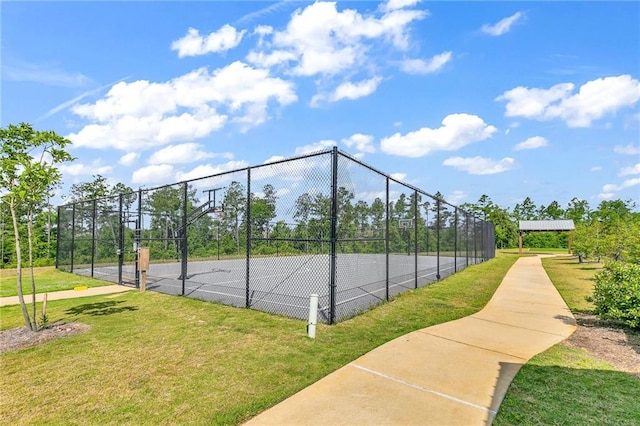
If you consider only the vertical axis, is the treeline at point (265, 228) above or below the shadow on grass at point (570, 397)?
above

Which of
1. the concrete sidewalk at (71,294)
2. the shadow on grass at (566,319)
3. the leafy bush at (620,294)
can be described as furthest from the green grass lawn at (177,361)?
the leafy bush at (620,294)

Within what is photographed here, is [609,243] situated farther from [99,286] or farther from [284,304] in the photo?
[99,286]

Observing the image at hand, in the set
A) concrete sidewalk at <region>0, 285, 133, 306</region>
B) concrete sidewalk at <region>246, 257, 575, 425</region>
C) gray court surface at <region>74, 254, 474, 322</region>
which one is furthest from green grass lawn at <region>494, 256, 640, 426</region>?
concrete sidewalk at <region>0, 285, 133, 306</region>

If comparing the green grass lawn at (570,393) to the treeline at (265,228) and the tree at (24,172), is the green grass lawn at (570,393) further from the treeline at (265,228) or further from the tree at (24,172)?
the tree at (24,172)

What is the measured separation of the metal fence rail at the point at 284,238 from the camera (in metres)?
6.03

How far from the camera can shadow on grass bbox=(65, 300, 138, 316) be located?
6378mm

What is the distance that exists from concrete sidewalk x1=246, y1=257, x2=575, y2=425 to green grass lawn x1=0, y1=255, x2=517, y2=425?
0.93ft

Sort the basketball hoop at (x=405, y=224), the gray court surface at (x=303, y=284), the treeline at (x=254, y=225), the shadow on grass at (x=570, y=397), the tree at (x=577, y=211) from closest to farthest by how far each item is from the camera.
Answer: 1. the shadow on grass at (x=570, y=397)
2. the treeline at (x=254, y=225)
3. the gray court surface at (x=303, y=284)
4. the basketball hoop at (x=405, y=224)
5. the tree at (x=577, y=211)

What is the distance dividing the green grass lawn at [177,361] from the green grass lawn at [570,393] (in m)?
1.77

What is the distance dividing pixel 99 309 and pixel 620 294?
9.61 meters

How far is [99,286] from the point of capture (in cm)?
991

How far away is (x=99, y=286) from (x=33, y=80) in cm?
611

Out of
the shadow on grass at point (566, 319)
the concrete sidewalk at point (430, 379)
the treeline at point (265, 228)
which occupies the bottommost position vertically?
the shadow on grass at point (566, 319)

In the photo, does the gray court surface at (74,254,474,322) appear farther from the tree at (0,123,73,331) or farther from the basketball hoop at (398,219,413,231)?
the tree at (0,123,73,331)
